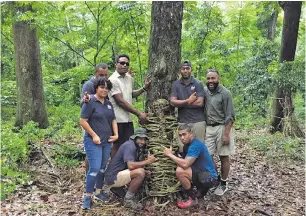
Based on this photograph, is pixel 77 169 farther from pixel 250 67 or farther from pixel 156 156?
pixel 250 67

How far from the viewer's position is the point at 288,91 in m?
8.99

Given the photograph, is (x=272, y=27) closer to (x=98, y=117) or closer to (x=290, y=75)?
(x=290, y=75)

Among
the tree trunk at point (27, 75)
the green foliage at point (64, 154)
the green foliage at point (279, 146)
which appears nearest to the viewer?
the green foliage at point (64, 154)

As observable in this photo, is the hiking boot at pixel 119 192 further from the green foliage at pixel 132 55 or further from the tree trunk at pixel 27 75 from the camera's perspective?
the tree trunk at pixel 27 75

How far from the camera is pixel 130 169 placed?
464cm

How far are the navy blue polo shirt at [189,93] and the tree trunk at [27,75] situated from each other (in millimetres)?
5193

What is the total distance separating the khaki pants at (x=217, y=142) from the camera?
5.26 metres

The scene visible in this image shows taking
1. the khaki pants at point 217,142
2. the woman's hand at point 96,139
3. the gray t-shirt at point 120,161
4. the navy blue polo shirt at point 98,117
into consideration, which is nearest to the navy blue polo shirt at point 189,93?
the khaki pants at point 217,142

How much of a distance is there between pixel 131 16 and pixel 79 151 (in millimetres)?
3242

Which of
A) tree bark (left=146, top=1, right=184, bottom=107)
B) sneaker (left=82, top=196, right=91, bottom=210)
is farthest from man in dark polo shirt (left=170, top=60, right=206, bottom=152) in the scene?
sneaker (left=82, top=196, right=91, bottom=210)

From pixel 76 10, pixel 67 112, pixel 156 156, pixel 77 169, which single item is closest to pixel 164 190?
pixel 156 156

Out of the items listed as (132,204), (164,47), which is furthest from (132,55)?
(132,204)

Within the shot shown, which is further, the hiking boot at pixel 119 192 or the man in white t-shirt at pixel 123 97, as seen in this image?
the man in white t-shirt at pixel 123 97

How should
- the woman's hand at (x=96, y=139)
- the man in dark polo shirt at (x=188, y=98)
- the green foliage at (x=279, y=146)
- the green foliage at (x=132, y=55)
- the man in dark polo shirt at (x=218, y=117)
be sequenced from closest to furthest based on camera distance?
the woman's hand at (x=96, y=139), the man in dark polo shirt at (x=188, y=98), the man in dark polo shirt at (x=218, y=117), the green foliage at (x=132, y=55), the green foliage at (x=279, y=146)
